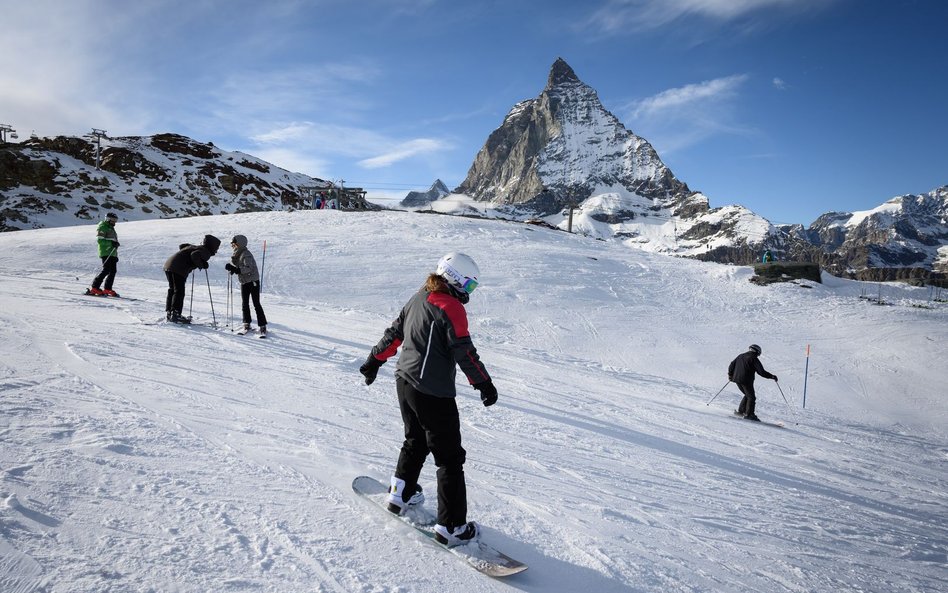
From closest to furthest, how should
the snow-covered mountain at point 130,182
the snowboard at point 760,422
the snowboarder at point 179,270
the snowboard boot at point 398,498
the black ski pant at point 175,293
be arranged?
the snowboard boot at point 398,498 < the snowboard at point 760,422 < the snowboarder at point 179,270 < the black ski pant at point 175,293 < the snow-covered mountain at point 130,182

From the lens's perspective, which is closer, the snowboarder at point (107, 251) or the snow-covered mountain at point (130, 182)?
the snowboarder at point (107, 251)

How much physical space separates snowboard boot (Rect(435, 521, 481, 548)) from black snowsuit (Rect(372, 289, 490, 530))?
0.03m

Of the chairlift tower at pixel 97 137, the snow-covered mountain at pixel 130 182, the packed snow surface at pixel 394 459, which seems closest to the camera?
the packed snow surface at pixel 394 459

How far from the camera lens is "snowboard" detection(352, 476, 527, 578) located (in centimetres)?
305

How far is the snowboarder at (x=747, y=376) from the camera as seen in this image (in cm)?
862

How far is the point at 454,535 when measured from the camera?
325cm

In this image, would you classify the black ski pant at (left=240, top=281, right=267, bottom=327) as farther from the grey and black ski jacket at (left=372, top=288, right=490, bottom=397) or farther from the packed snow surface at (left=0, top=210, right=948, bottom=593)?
the grey and black ski jacket at (left=372, top=288, right=490, bottom=397)

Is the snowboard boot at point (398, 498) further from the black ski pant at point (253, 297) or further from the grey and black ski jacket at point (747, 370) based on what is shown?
the grey and black ski jacket at point (747, 370)

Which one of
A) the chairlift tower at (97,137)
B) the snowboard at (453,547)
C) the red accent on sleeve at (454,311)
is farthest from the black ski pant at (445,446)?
the chairlift tower at (97,137)

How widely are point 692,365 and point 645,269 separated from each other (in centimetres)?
1035

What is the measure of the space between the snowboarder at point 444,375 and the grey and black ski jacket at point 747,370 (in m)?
7.64

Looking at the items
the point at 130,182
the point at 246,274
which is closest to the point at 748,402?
the point at 246,274

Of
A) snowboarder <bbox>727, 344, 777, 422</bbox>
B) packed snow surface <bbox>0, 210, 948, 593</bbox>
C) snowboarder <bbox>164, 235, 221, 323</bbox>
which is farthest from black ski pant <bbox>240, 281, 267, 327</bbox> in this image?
snowboarder <bbox>727, 344, 777, 422</bbox>

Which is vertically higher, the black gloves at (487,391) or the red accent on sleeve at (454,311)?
the red accent on sleeve at (454,311)
